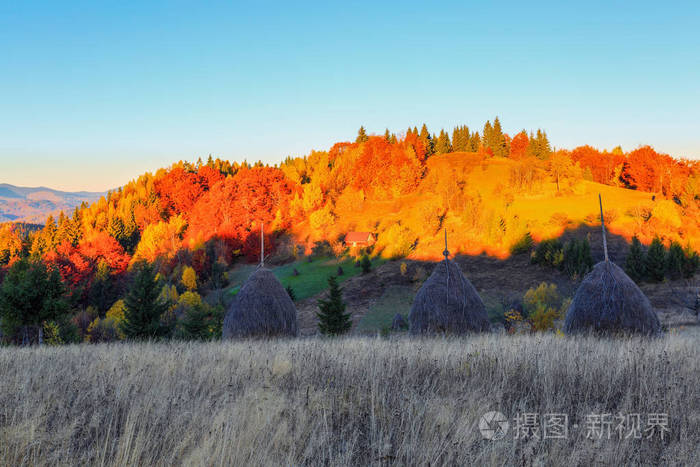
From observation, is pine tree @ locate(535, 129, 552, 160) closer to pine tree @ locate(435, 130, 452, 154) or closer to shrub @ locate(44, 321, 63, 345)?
pine tree @ locate(435, 130, 452, 154)

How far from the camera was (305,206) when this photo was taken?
70.1 metres

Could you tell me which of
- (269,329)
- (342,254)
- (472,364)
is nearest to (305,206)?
(342,254)

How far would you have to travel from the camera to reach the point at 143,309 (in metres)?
24.5

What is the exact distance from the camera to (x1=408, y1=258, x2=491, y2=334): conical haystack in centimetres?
1366

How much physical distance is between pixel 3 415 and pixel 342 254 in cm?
5190

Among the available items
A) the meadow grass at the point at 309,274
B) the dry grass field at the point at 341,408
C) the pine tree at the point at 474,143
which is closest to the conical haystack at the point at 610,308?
the dry grass field at the point at 341,408

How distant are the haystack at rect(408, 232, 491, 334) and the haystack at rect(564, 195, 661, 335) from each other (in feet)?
9.30

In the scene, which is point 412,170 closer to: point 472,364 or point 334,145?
point 334,145

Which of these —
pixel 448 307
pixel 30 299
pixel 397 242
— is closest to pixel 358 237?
pixel 397 242

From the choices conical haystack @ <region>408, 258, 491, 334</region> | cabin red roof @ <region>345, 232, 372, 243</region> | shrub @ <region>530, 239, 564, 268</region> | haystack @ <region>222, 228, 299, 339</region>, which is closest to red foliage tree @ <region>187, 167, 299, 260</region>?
cabin red roof @ <region>345, 232, 372, 243</region>

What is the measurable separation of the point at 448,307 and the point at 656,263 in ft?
101

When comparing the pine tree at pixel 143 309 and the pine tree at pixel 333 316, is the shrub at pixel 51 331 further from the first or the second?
the pine tree at pixel 333 316

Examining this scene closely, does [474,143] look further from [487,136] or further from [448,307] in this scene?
[448,307]
